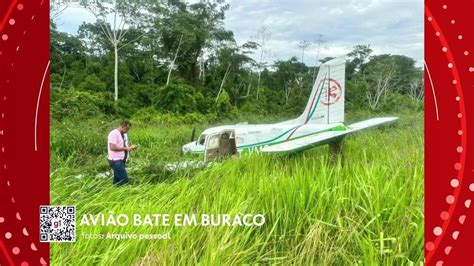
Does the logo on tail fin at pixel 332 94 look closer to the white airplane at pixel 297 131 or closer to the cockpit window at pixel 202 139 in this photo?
the white airplane at pixel 297 131

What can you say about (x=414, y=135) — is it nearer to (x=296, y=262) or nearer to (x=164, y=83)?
(x=296, y=262)

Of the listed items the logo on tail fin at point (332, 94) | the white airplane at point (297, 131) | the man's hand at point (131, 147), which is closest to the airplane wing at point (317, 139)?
the white airplane at point (297, 131)

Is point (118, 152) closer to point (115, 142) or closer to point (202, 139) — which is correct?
point (115, 142)

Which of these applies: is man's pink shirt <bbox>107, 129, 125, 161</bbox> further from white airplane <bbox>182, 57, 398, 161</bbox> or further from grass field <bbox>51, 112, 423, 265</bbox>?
white airplane <bbox>182, 57, 398, 161</bbox>

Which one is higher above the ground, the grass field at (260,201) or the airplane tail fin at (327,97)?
the airplane tail fin at (327,97)

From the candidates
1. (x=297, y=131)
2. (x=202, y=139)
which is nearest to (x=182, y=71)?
(x=202, y=139)

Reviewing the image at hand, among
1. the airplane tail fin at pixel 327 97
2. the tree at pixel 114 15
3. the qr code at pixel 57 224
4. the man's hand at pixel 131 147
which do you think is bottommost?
the qr code at pixel 57 224

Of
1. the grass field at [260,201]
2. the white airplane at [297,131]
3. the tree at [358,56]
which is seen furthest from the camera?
the white airplane at [297,131]
